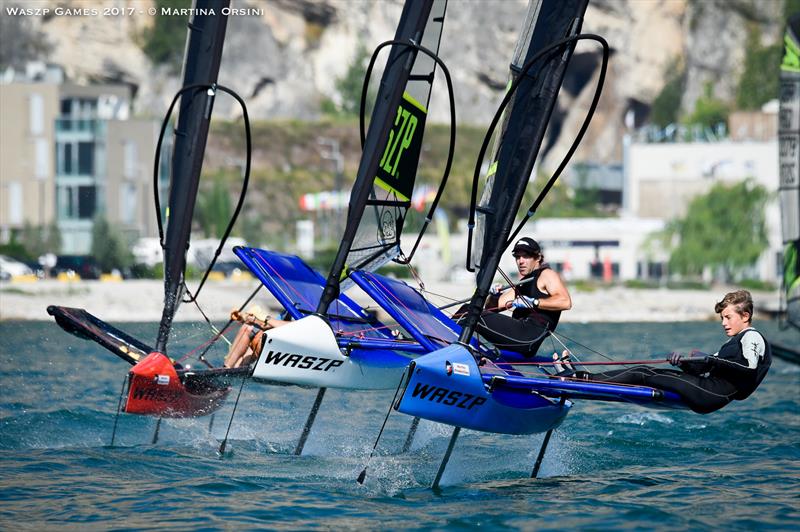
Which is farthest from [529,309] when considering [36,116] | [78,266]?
[36,116]

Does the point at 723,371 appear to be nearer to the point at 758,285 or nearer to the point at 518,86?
the point at 518,86

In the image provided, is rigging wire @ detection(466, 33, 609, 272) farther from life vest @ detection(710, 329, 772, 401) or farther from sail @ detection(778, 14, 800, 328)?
sail @ detection(778, 14, 800, 328)

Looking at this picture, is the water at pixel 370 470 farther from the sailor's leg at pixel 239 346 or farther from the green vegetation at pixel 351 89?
the green vegetation at pixel 351 89

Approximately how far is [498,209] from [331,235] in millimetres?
62803

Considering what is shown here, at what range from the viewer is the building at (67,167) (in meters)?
58.0

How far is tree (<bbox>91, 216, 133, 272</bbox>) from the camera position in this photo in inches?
2023

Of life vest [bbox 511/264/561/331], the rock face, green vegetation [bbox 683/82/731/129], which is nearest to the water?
life vest [bbox 511/264/561/331]

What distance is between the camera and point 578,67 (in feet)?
303

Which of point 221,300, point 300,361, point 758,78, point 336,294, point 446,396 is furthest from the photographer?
point 758,78

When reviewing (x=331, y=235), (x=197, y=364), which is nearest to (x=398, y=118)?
(x=197, y=364)

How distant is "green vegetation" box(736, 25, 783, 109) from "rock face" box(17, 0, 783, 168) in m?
2.41

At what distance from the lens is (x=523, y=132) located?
1115cm

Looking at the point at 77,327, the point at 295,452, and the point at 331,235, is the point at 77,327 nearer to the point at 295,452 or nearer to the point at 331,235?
the point at 295,452

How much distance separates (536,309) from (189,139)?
3.90 m
